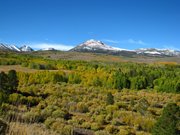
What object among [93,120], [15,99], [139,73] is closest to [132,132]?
[93,120]

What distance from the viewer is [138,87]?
69.1m

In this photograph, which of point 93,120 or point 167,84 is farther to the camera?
point 167,84

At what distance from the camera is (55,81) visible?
69500mm

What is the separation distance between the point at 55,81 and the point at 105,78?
1095 centimetres

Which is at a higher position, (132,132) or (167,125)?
(167,125)

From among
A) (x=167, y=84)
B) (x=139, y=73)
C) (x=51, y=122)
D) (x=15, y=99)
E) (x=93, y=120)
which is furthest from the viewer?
(x=139, y=73)

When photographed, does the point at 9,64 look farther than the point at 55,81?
Yes

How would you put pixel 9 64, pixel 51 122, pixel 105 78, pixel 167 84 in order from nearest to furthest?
pixel 51 122, pixel 167 84, pixel 105 78, pixel 9 64

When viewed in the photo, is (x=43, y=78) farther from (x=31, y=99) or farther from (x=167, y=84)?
(x=31, y=99)

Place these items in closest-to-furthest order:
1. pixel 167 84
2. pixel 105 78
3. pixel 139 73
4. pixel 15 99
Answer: pixel 15 99
pixel 167 84
pixel 105 78
pixel 139 73

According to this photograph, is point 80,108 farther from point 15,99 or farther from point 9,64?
point 9,64

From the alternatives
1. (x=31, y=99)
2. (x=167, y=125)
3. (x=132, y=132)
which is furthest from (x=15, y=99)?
(x=167, y=125)

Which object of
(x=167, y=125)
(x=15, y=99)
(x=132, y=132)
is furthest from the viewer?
(x=15, y=99)

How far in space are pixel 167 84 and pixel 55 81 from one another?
2243 centimetres
